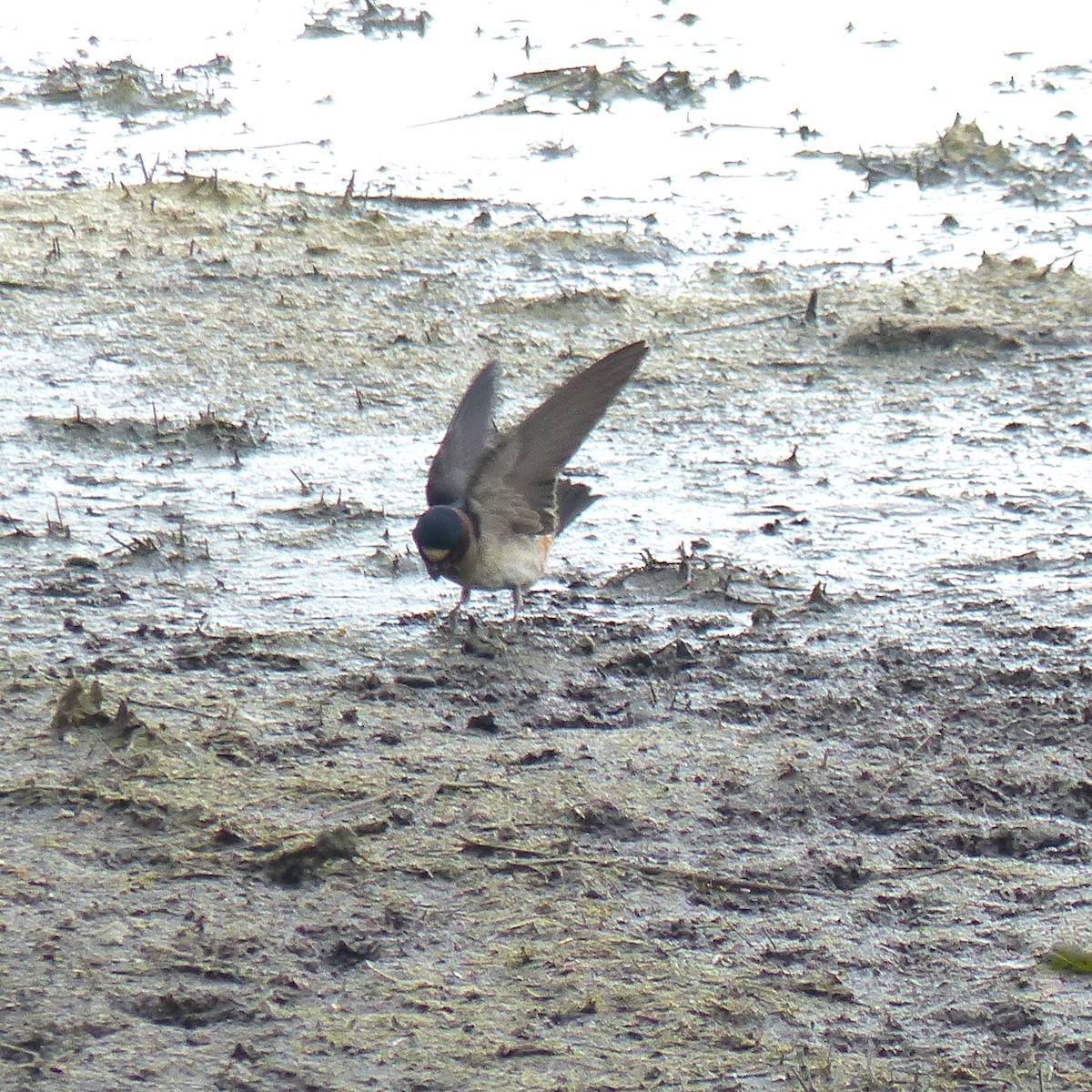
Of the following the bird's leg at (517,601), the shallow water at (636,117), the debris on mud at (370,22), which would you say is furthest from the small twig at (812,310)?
the debris on mud at (370,22)

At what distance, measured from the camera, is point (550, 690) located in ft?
15.1

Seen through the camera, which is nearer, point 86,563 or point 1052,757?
point 1052,757

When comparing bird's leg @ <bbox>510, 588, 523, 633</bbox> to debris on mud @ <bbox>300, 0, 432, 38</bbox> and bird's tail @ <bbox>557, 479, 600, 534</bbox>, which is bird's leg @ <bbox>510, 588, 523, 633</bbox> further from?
debris on mud @ <bbox>300, 0, 432, 38</bbox>

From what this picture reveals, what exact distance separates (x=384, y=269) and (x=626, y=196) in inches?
67.2

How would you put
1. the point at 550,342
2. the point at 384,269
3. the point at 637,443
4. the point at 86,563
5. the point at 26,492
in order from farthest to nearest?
the point at 384,269
the point at 550,342
the point at 637,443
the point at 26,492
the point at 86,563

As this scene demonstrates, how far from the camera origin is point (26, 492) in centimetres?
580

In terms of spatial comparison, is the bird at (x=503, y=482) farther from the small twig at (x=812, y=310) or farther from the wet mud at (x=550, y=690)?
the small twig at (x=812, y=310)

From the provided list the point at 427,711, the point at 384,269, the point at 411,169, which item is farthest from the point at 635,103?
the point at 427,711

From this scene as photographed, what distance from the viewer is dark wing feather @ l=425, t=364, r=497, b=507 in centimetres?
503

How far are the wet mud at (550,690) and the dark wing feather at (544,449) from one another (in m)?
0.32

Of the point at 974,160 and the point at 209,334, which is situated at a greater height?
the point at 974,160

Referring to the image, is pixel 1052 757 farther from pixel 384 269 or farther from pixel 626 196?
pixel 626 196

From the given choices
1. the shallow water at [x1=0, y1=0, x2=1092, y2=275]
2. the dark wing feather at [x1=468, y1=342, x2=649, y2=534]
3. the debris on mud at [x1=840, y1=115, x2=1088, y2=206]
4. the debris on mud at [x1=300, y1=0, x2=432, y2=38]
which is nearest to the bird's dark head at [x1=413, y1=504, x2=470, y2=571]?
the dark wing feather at [x1=468, y1=342, x2=649, y2=534]

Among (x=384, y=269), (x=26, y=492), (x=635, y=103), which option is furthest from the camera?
(x=635, y=103)
